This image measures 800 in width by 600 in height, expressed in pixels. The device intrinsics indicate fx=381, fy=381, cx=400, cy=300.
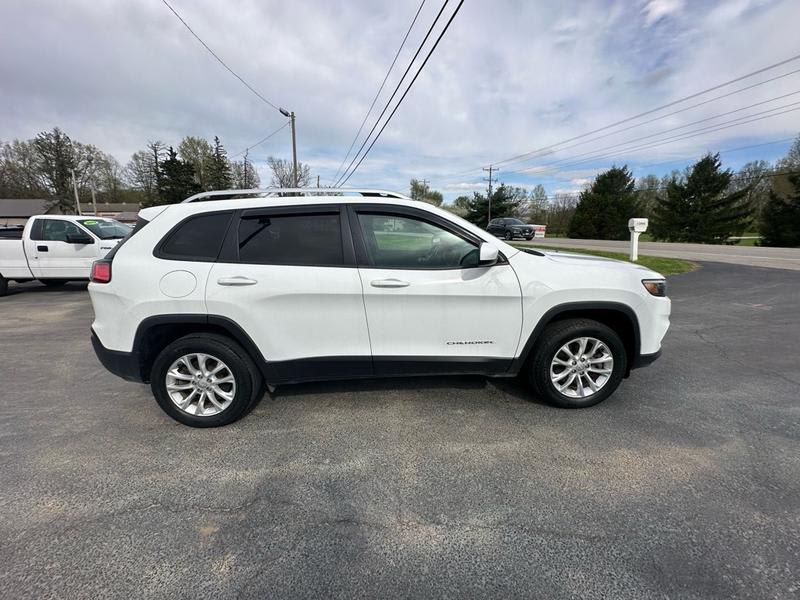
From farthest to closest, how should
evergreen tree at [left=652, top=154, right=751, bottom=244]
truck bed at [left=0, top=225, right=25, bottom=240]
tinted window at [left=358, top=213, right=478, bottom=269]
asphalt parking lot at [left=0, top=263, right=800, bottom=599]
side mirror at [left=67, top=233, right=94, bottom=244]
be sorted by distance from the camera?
evergreen tree at [left=652, top=154, right=751, bottom=244] → truck bed at [left=0, top=225, right=25, bottom=240] → side mirror at [left=67, top=233, right=94, bottom=244] → tinted window at [left=358, top=213, right=478, bottom=269] → asphalt parking lot at [left=0, top=263, right=800, bottom=599]

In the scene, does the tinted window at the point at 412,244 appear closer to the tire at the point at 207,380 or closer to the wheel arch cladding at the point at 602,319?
the wheel arch cladding at the point at 602,319

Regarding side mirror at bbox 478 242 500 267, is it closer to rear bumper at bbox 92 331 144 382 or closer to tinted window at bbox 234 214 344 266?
tinted window at bbox 234 214 344 266

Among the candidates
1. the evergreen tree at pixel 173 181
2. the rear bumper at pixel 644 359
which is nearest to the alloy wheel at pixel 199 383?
the rear bumper at pixel 644 359

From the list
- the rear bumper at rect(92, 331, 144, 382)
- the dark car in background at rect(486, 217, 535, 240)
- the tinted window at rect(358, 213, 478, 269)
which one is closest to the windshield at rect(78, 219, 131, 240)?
the rear bumper at rect(92, 331, 144, 382)

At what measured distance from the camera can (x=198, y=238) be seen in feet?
9.79

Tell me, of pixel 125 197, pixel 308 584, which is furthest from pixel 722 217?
pixel 125 197

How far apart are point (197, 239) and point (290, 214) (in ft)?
2.44

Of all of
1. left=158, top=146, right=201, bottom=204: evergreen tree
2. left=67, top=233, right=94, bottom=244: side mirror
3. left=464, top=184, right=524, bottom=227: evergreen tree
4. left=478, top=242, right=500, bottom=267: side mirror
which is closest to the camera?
left=478, top=242, right=500, bottom=267: side mirror

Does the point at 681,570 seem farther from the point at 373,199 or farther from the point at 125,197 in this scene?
the point at 125,197

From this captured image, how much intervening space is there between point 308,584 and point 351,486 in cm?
67

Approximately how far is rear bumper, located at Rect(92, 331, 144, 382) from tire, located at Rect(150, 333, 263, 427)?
0.14 metres

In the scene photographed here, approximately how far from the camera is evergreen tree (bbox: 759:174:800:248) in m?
29.0

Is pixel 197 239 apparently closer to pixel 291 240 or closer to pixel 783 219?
pixel 291 240

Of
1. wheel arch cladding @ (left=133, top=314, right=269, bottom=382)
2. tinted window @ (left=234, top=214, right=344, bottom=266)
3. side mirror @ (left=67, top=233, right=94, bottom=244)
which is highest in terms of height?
side mirror @ (left=67, top=233, right=94, bottom=244)
